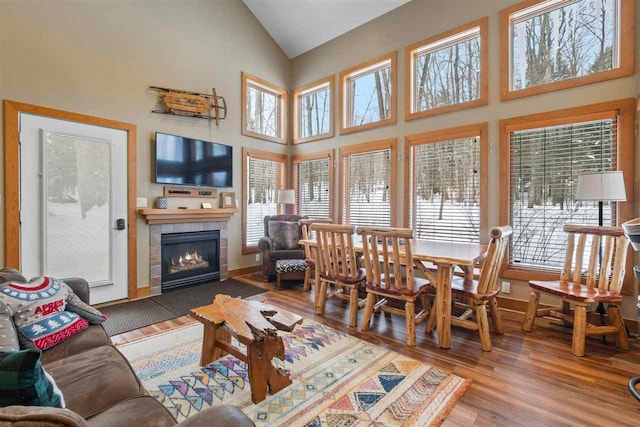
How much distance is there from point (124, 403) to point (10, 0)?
4.14 meters

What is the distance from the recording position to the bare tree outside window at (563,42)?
2.98 m

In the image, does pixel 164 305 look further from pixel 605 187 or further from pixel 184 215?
pixel 605 187

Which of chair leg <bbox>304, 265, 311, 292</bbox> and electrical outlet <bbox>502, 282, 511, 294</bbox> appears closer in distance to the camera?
electrical outlet <bbox>502, 282, 511, 294</bbox>

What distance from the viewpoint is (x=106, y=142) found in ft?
11.8

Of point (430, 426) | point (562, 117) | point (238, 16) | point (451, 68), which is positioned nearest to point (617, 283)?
point (562, 117)

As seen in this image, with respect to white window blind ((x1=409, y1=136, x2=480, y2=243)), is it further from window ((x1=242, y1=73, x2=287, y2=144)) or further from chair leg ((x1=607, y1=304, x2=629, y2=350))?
window ((x1=242, y1=73, x2=287, y2=144))

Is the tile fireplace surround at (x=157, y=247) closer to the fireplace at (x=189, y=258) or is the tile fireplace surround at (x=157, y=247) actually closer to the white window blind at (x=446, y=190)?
the fireplace at (x=189, y=258)

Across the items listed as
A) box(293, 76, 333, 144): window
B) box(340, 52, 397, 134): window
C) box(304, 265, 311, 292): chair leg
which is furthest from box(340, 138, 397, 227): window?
box(304, 265, 311, 292): chair leg

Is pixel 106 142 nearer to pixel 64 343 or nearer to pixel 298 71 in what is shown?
pixel 64 343

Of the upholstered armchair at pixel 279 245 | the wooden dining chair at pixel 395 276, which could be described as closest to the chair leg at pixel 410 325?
the wooden dining chair at pixel 395 276

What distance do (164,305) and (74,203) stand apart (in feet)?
5.07

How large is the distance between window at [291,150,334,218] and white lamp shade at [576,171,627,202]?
132 inches

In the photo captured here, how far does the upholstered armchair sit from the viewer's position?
4.56 metres

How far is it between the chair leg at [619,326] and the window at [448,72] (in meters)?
2.47
